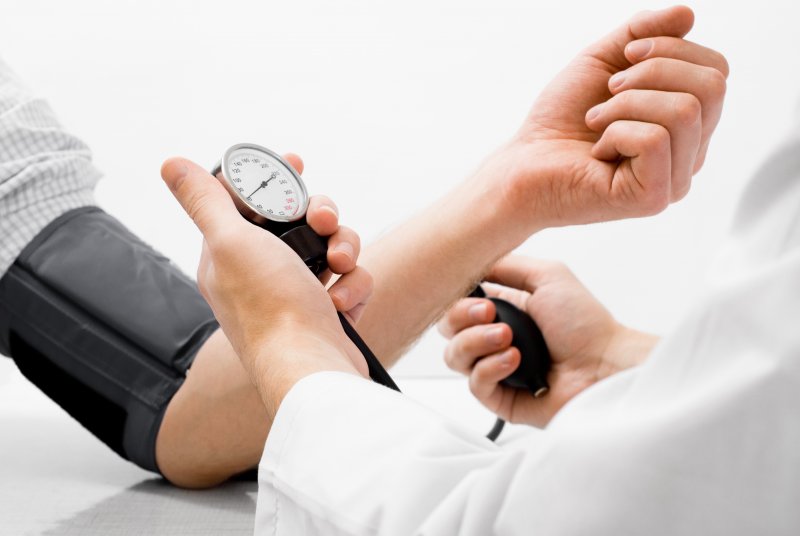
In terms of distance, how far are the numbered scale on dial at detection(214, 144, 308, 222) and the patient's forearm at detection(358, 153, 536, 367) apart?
23 cm

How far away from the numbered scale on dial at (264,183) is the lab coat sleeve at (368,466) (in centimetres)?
30

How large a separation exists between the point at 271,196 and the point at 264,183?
2 centimetres

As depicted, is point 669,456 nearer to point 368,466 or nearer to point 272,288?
point 368,466

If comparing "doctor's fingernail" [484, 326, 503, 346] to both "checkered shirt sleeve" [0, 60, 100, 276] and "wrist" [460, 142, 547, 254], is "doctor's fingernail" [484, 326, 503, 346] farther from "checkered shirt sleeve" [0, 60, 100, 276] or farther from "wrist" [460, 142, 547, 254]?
"checkered shirt sleeve" [0, 60, 100, 276]

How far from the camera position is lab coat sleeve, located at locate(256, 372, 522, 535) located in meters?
0.42

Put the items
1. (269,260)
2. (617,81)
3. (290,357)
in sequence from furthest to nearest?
(617,81) → (269,260) → (290,357)

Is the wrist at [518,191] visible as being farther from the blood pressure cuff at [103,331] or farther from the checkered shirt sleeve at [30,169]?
the checkered shirt sleeve at [30,169]

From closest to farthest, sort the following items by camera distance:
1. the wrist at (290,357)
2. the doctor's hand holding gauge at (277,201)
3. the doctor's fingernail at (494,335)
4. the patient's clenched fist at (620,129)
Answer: the wrist at (290,357)
the doctor's hand holding gauge at (277,201)
the patient's clenched fist at (620,129)
the doctor's fingernail at (494,335)

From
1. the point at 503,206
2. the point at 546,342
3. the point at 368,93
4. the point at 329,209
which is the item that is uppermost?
the point at 329,209

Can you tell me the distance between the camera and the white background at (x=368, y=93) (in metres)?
2.32

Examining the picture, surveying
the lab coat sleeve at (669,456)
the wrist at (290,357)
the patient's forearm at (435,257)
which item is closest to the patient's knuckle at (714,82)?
the patient's forearm at (435,257)

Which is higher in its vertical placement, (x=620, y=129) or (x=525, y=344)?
(x=620, y=129)

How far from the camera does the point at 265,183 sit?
843 millimetres

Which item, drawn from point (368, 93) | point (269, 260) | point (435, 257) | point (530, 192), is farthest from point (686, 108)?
point (368, 93)
